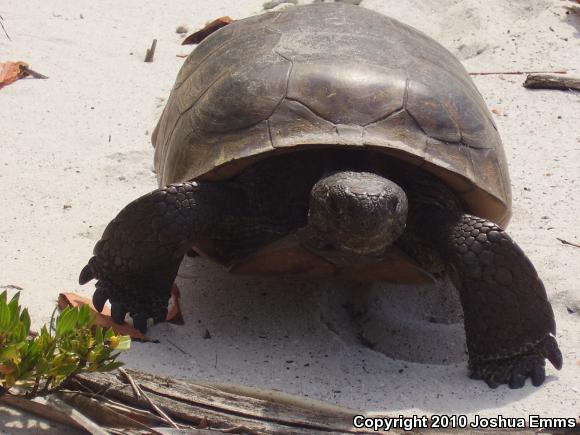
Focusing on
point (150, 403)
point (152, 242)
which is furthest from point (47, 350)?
point (152, 242)

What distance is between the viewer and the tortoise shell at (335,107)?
11.4ft

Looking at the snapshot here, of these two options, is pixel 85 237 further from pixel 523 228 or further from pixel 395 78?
pixel 523 228

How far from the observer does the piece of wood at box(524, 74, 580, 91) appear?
595cm

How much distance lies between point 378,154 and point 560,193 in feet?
5.30

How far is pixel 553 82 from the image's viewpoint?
595cm

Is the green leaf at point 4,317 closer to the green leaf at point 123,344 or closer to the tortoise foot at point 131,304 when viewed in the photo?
the green leaf at point 123,344

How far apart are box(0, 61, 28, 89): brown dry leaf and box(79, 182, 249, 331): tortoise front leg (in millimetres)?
2354

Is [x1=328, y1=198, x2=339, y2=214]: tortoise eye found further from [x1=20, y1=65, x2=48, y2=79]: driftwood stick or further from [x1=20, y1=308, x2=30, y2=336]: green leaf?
[x1=20, y1=65, x2=48, y2=79]: driftwood stick

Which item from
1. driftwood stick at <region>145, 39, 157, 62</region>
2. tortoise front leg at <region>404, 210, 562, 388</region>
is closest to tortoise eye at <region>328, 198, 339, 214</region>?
tortoise front leg at <region>404, 210, 562, 388</region>

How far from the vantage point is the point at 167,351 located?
3.38 m

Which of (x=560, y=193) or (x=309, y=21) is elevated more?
(x=309, y=21)

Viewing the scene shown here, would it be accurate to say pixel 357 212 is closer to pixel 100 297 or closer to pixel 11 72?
pixel 100 297

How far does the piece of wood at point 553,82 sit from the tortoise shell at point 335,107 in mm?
1961

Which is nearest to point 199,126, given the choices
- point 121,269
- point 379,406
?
point 121,269
